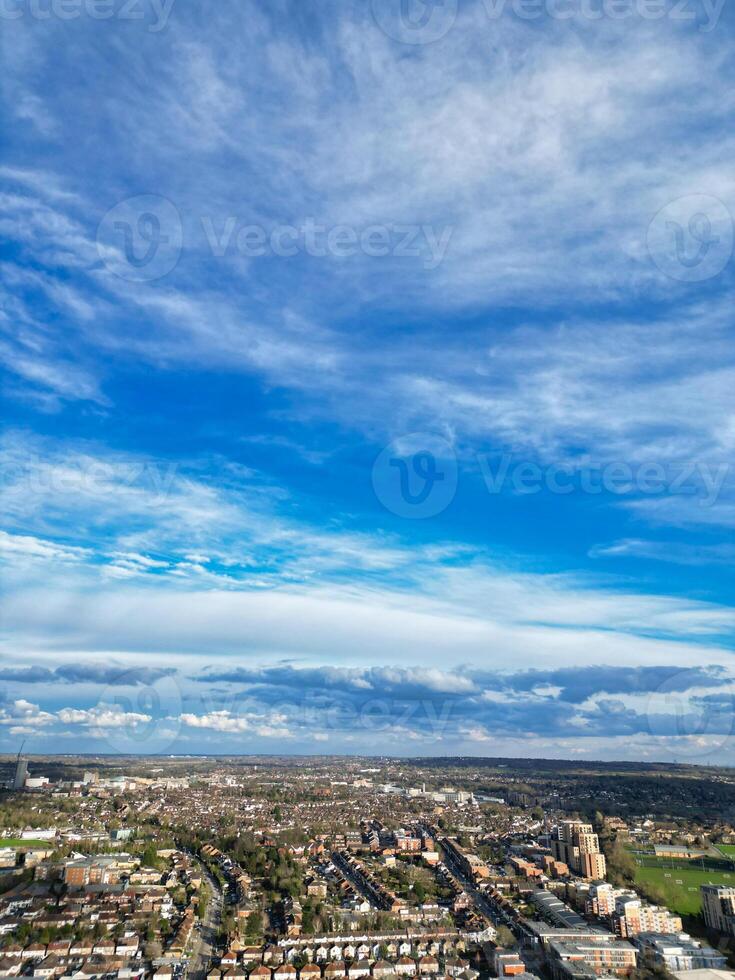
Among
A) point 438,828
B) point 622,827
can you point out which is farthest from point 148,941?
point 622,827

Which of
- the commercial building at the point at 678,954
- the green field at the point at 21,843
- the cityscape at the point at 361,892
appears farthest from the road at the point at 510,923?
the green field at the point at 21,843

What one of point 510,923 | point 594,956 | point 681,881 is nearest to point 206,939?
point 510,923

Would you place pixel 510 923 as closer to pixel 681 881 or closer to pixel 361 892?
pixel 361 892

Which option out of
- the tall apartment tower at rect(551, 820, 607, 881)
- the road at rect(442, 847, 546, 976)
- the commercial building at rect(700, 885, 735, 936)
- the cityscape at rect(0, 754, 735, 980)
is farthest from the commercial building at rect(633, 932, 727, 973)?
the tall apartment tower at rect(551, 820, 607, 881)

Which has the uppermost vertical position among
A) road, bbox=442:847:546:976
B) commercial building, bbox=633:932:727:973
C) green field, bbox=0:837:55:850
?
commercial building, bbox=633:932:727:973

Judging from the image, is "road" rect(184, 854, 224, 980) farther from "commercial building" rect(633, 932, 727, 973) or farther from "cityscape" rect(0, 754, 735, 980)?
"commercial building" rect(633, 932, 727, 973)

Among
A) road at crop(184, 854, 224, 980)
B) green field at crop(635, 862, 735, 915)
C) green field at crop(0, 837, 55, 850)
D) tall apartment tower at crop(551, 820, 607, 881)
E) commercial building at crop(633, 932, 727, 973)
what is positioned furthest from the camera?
green field at crop(0, 837, 55, 850)
